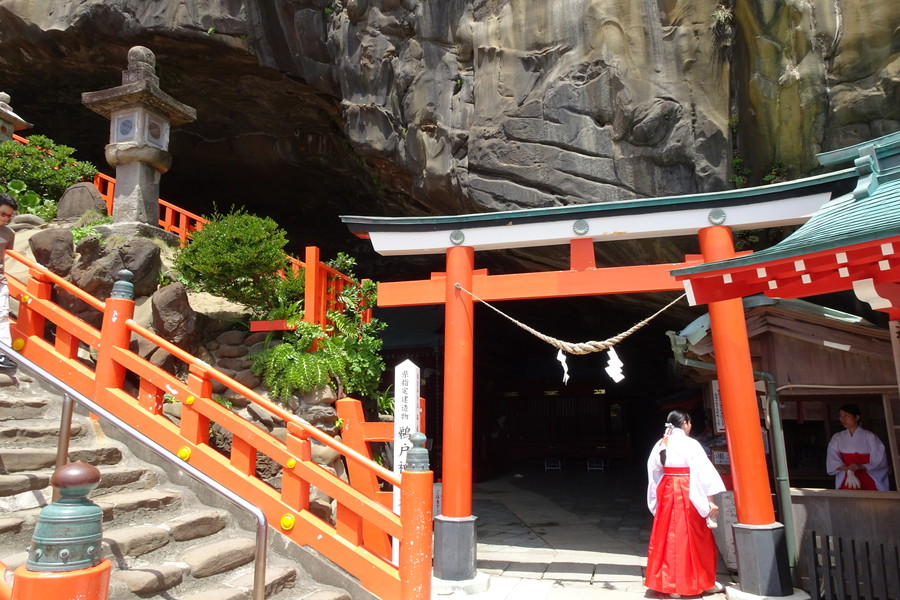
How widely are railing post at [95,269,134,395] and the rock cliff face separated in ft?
21.3

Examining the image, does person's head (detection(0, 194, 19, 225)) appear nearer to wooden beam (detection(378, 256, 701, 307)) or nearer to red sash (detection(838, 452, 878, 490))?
wooden beam (detection(378, 256, 701, 307))

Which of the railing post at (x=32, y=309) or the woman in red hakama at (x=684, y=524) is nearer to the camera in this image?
the woman in red hakama at (x=684, y=524)

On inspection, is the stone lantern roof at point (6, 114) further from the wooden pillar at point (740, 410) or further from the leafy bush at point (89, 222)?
the wooden pillar at point (740, 410)

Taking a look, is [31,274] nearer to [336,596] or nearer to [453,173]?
[336,596]

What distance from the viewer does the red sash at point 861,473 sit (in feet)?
20.4

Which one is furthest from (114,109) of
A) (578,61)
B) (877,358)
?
(877,358)

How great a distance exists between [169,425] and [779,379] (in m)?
6.10

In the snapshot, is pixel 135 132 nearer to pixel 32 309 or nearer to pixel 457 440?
pixel 32 309

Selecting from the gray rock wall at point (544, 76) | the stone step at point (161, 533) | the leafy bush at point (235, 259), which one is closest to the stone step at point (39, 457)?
the stone step at point (161, 533)

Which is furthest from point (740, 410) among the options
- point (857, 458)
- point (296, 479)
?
point (296, 479)

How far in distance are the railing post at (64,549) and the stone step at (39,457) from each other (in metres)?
2.06

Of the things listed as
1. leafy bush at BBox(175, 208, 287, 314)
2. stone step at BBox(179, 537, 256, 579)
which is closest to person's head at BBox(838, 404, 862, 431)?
stone step at BBox(179, 537, 256, 579)

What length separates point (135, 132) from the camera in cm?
989

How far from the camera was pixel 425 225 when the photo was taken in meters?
7.13
